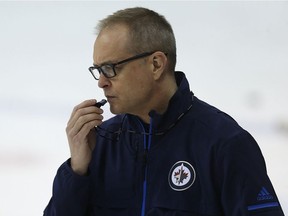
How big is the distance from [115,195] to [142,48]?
34 cm

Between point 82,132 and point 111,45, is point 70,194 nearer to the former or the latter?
point 82,132

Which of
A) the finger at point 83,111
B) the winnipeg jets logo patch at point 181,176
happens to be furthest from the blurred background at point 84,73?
the winnipeg jets logo patch at point 181,176

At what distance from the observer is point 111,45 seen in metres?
1.21

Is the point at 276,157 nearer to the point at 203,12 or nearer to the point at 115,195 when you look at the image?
the point at 203,12

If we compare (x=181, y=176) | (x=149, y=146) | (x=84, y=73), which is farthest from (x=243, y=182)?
(x=84, y=73)

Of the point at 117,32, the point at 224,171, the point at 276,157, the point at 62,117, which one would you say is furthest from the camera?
the point at 62,117

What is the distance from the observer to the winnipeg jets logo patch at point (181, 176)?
3.79 feet

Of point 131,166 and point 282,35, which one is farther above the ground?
point 282,35

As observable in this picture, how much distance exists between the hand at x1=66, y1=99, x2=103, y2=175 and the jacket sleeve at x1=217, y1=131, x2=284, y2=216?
1.02 feet

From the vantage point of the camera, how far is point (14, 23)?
208cm

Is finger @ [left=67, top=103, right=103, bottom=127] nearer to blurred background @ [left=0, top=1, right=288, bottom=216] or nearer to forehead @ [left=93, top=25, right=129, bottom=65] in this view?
forehead @ [left=93, top=25, right=129, bottom=65]

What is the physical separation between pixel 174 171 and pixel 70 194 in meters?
0.24

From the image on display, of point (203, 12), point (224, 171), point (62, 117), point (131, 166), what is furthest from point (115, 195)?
point (203, 12)

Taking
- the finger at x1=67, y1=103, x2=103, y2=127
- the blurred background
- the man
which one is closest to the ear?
the man
